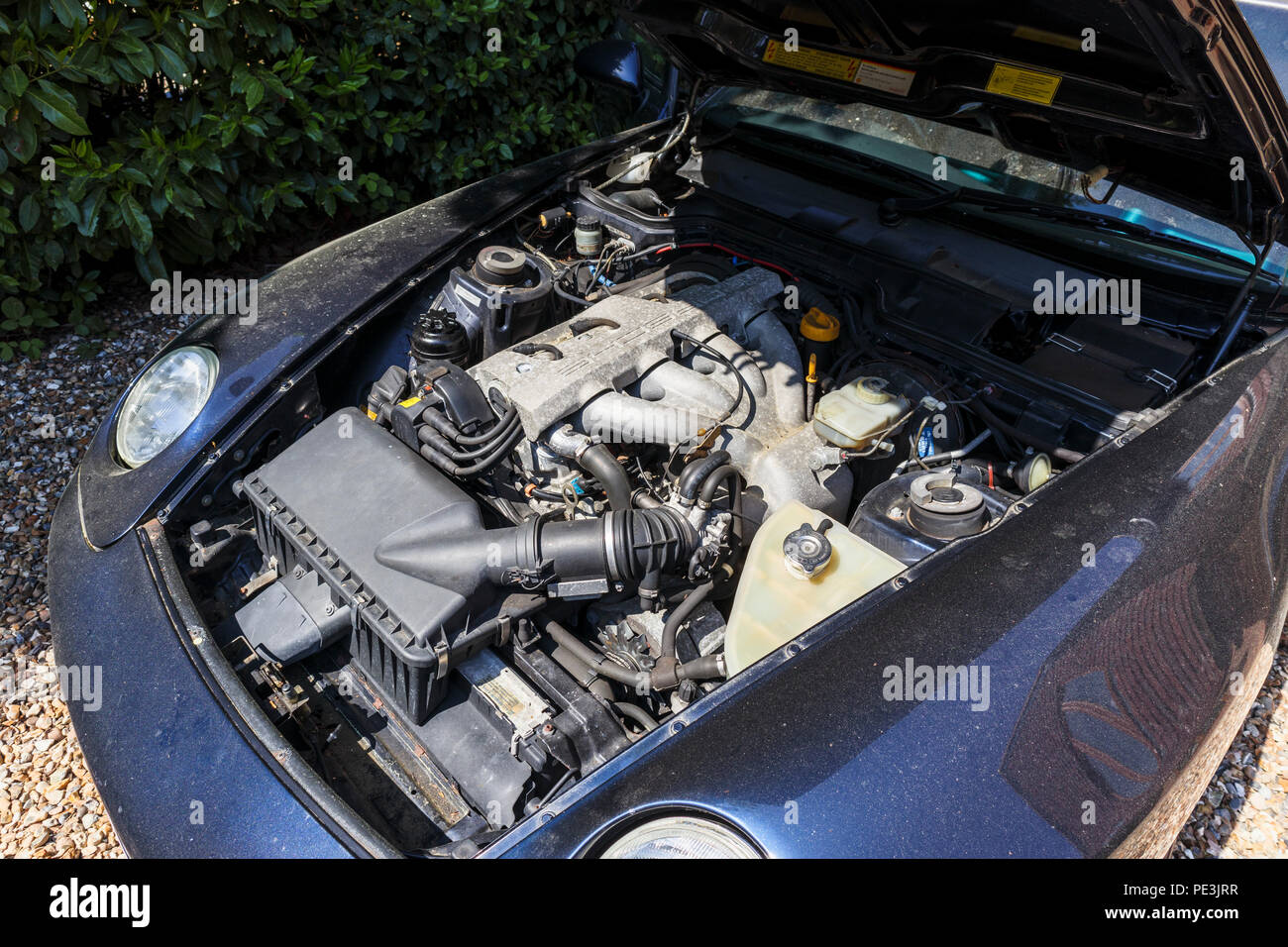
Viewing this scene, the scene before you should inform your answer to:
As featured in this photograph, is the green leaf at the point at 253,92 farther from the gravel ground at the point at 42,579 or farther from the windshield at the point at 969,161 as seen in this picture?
the windshield at the point at 969,161

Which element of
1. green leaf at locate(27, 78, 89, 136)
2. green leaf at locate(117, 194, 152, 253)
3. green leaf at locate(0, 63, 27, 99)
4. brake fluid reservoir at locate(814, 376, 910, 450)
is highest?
green leaf at locate(0, 63, 27, 99)

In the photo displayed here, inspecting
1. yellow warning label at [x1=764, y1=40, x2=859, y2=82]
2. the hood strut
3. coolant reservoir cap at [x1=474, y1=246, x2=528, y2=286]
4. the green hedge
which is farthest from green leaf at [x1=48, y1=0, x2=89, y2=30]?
the hood strut

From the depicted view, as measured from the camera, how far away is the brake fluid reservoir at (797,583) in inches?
66.9

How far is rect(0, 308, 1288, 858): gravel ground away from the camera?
7.20 feet

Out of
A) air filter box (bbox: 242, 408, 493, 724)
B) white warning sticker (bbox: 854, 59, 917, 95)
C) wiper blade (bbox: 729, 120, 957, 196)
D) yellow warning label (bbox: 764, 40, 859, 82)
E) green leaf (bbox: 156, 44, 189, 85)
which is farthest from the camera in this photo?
green leaf (bbox: 156, 44, 189, 85)

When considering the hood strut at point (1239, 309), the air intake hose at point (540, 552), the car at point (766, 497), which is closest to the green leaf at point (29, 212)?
the car at point (766, 497)

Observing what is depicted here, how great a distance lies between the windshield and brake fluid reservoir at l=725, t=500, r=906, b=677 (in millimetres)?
1392

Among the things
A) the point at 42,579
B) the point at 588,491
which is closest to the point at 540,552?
the point at 588,491

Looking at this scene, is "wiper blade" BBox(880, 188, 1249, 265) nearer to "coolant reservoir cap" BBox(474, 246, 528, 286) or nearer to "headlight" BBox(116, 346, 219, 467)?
"coolant reservoir cap" BBox(474, 246, 528, 286)

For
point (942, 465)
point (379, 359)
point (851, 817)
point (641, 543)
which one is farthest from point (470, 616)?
point (942, 465)

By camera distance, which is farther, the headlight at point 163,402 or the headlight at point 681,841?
the headlight at point 163,402

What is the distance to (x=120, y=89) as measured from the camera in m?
3.61

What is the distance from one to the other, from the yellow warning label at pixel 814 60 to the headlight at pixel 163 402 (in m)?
1.80

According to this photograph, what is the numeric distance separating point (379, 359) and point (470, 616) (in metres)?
1.01
